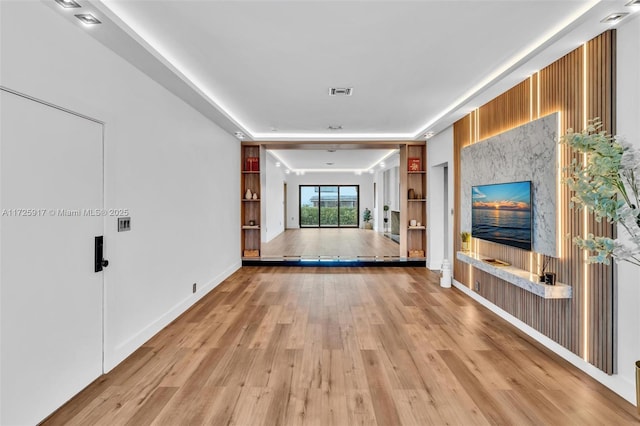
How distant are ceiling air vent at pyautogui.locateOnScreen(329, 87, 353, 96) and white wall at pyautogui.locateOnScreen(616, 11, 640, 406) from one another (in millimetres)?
2434

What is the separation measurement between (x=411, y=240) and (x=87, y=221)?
5.77 metres

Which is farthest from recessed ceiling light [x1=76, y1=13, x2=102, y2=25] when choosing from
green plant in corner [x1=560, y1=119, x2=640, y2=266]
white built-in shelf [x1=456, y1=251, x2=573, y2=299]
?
white built-in shelf [x1=456, y1=251, x2=573, y2=299]

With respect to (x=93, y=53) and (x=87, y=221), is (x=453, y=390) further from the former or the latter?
(x=93, y=53)

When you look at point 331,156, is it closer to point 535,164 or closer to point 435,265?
point 435,265

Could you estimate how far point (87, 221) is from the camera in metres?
2.37

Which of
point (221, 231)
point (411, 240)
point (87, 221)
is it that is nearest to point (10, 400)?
point (87, 221)

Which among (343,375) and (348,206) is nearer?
(343,375)

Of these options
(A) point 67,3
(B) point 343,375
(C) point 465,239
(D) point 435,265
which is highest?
(A) point 67,3

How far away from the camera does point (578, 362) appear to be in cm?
259

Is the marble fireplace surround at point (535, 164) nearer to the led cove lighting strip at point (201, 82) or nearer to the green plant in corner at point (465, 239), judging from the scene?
the led cove lighting strip at point (201, 82)

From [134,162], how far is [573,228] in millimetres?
4019

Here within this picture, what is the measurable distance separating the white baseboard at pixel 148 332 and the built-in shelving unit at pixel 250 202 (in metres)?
1.86

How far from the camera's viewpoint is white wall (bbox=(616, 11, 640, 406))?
7.03 feet

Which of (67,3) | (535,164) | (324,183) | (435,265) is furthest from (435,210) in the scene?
(324,183)
